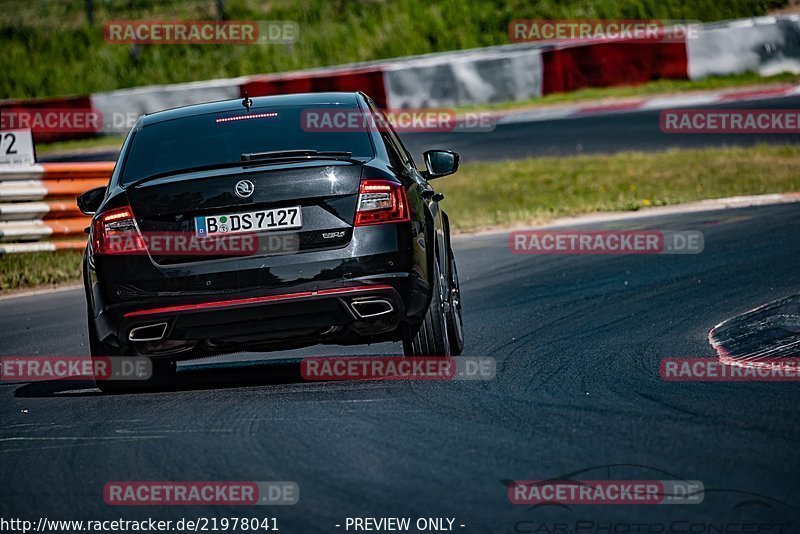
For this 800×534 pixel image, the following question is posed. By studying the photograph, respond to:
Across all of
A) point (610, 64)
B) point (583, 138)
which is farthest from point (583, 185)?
point (610, 64)

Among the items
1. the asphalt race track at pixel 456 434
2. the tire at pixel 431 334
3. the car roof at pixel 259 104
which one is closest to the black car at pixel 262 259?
the tire at pixel 431 334

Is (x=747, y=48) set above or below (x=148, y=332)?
below

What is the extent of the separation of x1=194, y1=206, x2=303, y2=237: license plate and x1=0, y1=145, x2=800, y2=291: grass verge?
7703 millimetres

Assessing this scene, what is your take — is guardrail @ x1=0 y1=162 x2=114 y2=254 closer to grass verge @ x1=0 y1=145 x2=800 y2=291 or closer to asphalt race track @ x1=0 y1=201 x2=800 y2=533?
grass verge @ x1=0 y1=145 x2=800 y2=291

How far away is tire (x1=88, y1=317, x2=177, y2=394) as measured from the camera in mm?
6973

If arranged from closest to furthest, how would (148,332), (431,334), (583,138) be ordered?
(148,332), (431,334), (583,138)

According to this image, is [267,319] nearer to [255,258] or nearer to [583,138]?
[255,258]

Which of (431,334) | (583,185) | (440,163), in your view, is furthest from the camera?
(583,185)

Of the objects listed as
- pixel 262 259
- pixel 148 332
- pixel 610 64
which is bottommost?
pixel 610 64

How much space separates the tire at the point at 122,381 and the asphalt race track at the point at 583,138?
14490 millimetres

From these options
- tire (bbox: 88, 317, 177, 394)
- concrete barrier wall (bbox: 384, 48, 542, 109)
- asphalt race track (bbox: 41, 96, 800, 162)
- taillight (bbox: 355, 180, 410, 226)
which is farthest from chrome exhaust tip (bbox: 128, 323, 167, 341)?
concrete barrier wall (bbox: 384, 48, 542, 109)

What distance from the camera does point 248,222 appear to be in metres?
6.55

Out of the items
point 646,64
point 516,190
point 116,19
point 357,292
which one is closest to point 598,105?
point 646,64

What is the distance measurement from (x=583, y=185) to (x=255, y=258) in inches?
494
